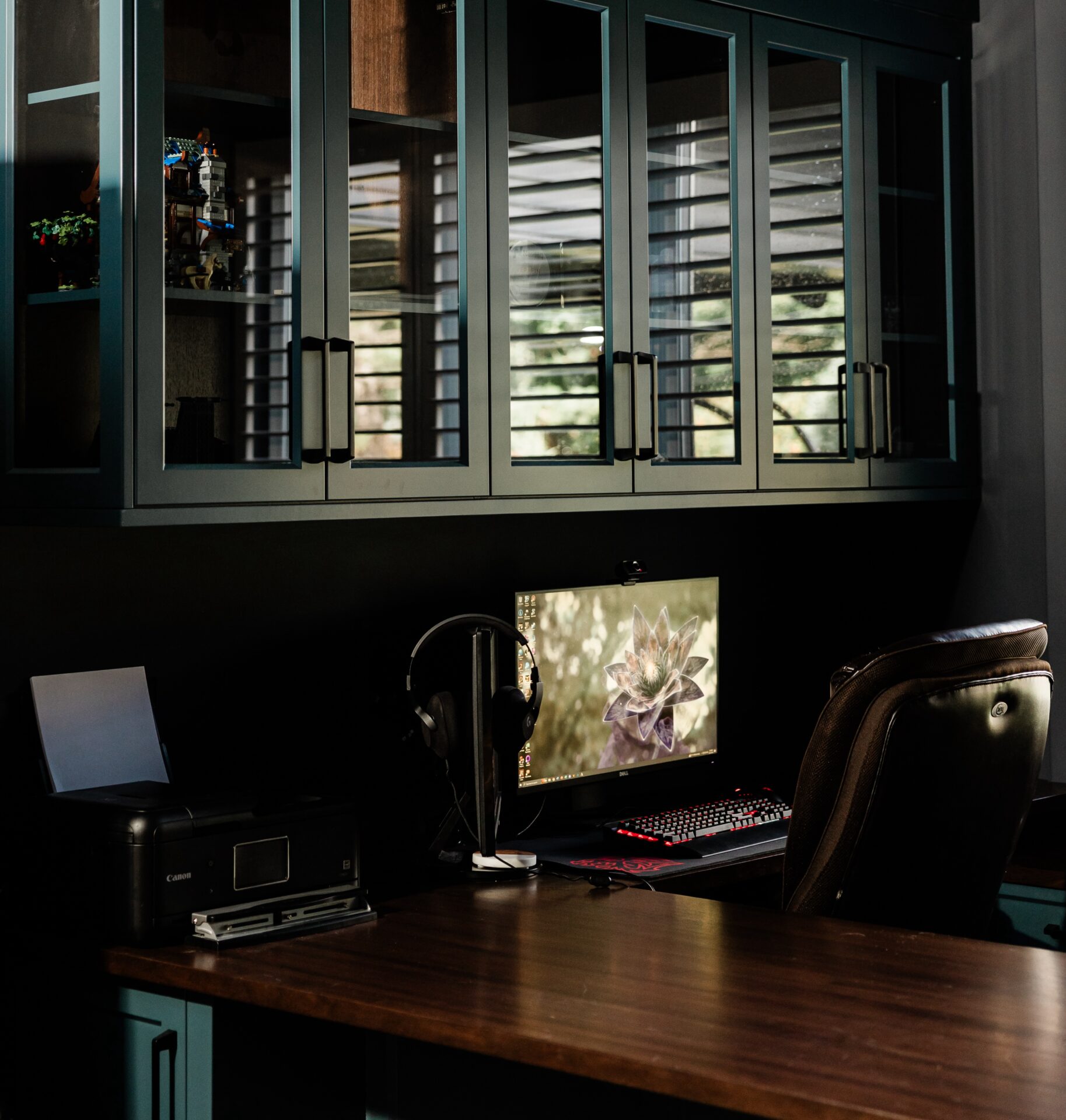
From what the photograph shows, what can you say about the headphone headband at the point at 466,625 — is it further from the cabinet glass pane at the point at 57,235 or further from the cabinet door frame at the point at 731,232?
the cabinet glass pane at the point at 57,235

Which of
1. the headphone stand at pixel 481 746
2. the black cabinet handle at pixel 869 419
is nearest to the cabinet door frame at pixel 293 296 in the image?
the headphone stand at pixel 481 746

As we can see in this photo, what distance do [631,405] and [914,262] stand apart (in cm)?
103

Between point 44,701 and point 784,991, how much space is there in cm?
121

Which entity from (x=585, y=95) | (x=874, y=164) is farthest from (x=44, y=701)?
(x=874, y=164)

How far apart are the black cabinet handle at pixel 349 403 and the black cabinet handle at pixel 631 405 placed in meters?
0.60

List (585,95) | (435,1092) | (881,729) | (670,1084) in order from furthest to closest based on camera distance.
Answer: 1. (585,95)
2. (881,729)
3. (435,1092)
4. (670,1084)

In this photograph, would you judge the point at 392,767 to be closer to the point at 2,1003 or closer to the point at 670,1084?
the point at 2,1003

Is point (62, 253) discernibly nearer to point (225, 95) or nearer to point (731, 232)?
point (225, 95)

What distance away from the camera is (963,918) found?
2350 mm

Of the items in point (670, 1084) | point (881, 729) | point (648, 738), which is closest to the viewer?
point (670, 1084)

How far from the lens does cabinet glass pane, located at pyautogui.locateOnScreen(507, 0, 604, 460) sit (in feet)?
8.31

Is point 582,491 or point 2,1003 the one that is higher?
point 582,491

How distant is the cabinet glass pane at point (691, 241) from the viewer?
2.77 m

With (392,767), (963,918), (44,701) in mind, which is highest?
(44,701)
